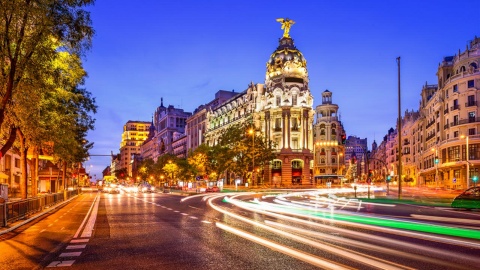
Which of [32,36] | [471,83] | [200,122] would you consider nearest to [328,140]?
[200,122]

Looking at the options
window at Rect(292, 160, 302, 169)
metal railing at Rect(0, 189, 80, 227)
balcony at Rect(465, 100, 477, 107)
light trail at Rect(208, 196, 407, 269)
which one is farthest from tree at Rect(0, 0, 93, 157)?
window at Rect(292, 160, 302, 169)

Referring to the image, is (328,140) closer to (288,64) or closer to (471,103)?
(288,64)

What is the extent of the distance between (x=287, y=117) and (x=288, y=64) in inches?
501

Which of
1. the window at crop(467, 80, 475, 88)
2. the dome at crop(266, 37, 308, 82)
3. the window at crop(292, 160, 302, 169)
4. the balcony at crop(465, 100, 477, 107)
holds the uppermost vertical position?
the dome at crop(266, 37, 308, 82)

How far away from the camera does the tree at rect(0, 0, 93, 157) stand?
1808cm

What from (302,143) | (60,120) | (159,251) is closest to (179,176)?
(302,143)

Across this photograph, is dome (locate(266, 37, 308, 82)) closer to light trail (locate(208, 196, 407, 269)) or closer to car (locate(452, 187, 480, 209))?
car (locate(452, 187, 480, 209))

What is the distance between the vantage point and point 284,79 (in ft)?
352

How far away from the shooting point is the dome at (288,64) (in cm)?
10788

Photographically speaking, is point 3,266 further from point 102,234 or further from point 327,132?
point 327,132

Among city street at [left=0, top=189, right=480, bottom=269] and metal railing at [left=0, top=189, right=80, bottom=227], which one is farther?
metal railing at [left=0, top=189, right=80, bottom=227]

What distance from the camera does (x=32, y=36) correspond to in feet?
61.8

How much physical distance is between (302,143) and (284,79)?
1567cm

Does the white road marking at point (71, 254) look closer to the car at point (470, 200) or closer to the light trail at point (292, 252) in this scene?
the light trail at point (292, 252)
